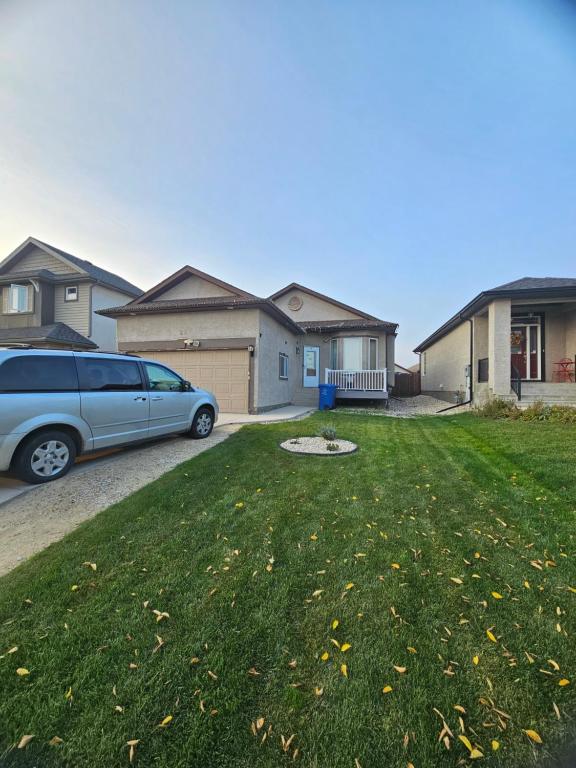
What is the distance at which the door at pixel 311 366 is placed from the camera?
49.2 feet

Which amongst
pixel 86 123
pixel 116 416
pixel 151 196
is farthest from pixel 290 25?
pixel 116 416

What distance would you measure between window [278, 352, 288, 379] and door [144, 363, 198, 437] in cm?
653

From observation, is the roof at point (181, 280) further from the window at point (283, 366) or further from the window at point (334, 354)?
the window at point (334, 354)

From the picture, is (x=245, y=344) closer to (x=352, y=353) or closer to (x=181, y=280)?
(x=181, y=280)

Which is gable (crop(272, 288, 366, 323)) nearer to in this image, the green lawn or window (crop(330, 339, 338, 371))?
window (crop(330, 339, 338, 371))

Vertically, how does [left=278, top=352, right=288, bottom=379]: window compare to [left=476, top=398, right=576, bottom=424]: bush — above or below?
above

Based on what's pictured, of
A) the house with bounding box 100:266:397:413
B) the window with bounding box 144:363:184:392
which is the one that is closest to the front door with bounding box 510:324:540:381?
the house with bounding box 100:266:397:413

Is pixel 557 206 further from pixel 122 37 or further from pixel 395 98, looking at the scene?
pixel 122 37

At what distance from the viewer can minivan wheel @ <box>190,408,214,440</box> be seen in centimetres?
680

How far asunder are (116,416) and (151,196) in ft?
32.0

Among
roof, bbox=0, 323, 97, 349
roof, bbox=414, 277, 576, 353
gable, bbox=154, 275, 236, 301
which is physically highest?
gable, bbox=154, 275, 236, 301

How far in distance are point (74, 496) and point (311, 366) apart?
12.0m

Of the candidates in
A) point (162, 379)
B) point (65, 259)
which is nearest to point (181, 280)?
point (162, 379)

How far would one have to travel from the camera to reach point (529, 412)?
9164 millimetres
